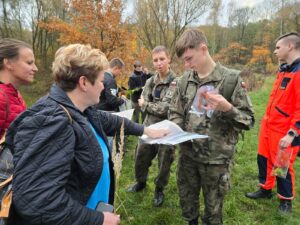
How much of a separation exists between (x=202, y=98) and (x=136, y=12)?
85.1 feet

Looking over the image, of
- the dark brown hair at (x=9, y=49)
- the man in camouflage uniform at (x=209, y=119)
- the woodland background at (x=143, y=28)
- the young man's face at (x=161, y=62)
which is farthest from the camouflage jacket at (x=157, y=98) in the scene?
the woodland background at (x=143, y=28)

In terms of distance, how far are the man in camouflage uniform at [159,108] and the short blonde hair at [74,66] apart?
2122mm

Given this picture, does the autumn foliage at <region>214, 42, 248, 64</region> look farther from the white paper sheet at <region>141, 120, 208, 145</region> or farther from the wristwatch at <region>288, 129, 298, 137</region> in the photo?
the white paper sheet at <region>141, 120, 208, 145</region>

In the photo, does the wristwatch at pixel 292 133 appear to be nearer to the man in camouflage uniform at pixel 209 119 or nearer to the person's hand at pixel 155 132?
the man in camouflage uniform at pixel 209 119

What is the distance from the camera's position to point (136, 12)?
2659 cm

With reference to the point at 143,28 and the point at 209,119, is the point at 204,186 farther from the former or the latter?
the point at 143,28

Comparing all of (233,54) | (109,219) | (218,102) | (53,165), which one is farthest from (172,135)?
(233,54)

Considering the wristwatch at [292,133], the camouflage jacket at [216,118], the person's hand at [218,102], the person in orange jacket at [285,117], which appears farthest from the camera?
the person in orange jacket at [285,117]

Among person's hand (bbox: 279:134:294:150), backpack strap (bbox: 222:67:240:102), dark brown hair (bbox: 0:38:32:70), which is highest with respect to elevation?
dark brown hair (bbox: 0:38:32:70)

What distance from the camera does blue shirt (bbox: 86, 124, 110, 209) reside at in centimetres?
174

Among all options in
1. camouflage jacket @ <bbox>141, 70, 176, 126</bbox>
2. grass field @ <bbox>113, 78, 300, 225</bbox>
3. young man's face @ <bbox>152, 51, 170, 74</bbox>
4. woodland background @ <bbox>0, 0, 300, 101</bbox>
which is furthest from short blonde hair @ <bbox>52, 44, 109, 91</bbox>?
woodland background @ <bbox>0, 0, 300, 101</bbox>

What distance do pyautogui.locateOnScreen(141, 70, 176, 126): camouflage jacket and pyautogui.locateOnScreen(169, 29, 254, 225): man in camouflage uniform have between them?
862 millimetres

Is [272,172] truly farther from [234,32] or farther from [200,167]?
[234,32]

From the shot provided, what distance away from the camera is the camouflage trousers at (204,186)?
2.70 meters
